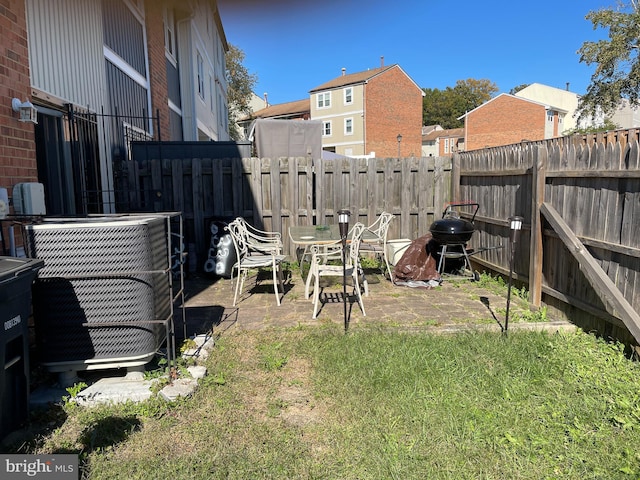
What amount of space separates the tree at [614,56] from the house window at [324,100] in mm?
23819

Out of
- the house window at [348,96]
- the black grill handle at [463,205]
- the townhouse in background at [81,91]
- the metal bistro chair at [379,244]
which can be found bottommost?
the metal bistro chair at [379,244]

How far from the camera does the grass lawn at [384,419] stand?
7.95ft

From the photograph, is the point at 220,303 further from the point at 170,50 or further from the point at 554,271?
the point at 170,50

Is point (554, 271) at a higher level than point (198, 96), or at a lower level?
lower

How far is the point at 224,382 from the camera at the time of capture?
11.2 ft

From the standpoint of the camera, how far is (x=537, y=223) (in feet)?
16.9

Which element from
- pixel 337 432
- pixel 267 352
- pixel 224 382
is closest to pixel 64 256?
pixel 224 382

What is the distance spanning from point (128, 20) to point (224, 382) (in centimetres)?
746

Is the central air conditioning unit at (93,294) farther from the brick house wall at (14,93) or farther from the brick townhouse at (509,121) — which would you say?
the brick townhouse at (509,121)

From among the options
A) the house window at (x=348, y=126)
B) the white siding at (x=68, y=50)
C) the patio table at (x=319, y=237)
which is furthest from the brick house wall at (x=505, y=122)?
the white siding at (x=68, y=50)

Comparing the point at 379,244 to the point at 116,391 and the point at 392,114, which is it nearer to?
the point at 116,391

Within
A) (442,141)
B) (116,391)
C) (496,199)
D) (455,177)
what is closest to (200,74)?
(455,177)

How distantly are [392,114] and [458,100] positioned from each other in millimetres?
29063

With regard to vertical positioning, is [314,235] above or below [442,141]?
A: below
